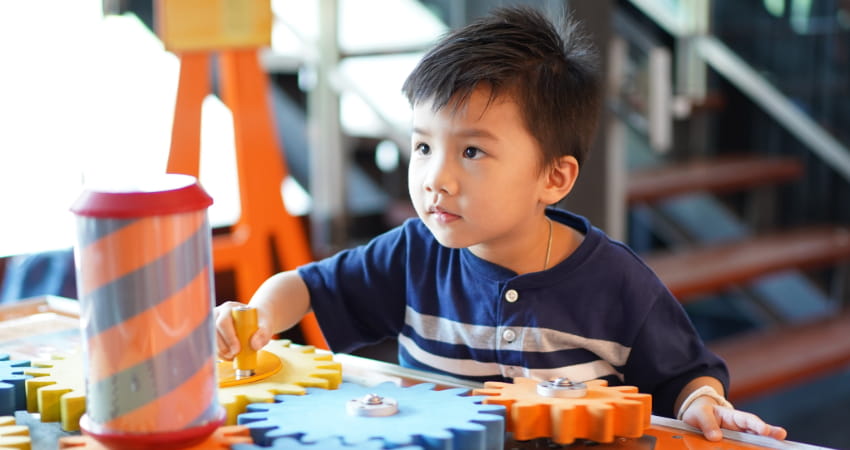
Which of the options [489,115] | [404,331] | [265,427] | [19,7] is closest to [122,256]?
[265,427]

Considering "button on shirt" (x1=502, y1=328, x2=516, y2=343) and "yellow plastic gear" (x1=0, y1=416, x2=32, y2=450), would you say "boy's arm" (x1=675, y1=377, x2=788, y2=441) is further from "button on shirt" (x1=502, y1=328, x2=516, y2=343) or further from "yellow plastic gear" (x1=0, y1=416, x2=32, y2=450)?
"yellow plastic gear" (x1=0, y1=416, x2=32, y2=450)

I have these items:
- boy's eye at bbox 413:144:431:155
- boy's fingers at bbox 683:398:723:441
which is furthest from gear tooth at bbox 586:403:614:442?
boy's eye at bbox 413:144:431:155

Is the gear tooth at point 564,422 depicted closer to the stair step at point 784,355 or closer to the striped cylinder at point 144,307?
the striped cylinder at point 144,307

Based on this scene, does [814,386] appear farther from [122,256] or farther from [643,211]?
[122,256]

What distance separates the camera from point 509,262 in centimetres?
101

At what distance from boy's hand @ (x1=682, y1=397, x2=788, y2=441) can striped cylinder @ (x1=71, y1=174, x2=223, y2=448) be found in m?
0.38

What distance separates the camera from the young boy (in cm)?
89

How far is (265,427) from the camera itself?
631mm

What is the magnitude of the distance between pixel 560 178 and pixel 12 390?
21.9 inches

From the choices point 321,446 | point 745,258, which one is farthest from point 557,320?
point 745,258

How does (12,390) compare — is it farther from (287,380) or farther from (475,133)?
(475,133)

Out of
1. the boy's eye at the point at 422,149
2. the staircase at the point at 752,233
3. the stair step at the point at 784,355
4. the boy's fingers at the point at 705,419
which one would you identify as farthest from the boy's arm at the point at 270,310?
the staircase at the point at 752,233

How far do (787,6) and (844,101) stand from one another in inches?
14.4

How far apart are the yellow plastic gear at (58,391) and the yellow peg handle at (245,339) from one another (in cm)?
12
